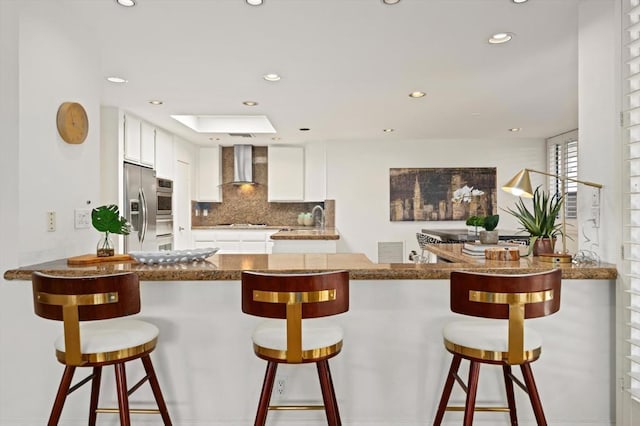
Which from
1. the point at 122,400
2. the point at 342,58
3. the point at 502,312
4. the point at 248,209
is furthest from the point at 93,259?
the point at 248,209

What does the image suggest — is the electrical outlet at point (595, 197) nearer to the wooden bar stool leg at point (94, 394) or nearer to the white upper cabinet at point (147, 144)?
the wooden bar stool leg at point (94, 394)

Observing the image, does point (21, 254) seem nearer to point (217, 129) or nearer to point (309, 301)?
point (309, 301)

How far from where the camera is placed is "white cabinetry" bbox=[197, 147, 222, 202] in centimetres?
679

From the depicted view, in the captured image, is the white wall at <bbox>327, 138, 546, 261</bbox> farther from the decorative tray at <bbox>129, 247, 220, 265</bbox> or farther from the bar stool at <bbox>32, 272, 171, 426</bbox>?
the bar stool at <bbox>32, 272, 171, 426</bbox>

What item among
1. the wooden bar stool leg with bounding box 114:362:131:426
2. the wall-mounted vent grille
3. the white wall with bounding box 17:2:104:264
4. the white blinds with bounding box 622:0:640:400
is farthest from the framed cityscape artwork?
the wooden bar stool leg with bounding box 114:362:131:426

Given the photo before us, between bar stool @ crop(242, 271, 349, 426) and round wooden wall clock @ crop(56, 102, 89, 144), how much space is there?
4.78 ft

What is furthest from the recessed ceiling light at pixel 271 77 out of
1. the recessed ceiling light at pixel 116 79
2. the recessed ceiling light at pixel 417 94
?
the recessed ceiling light at pixel 417 94

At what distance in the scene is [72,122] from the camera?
2395 millimetres

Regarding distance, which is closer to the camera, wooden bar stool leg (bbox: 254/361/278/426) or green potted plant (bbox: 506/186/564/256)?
wooden bar stool leg (bbox: 254/361/278/426)

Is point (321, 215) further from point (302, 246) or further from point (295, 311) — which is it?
point (295, 311)

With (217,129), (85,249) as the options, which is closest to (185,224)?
(217,129)

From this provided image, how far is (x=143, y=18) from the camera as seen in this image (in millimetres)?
2455

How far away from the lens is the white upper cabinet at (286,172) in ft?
21.6

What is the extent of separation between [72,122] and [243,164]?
14.0 ft
